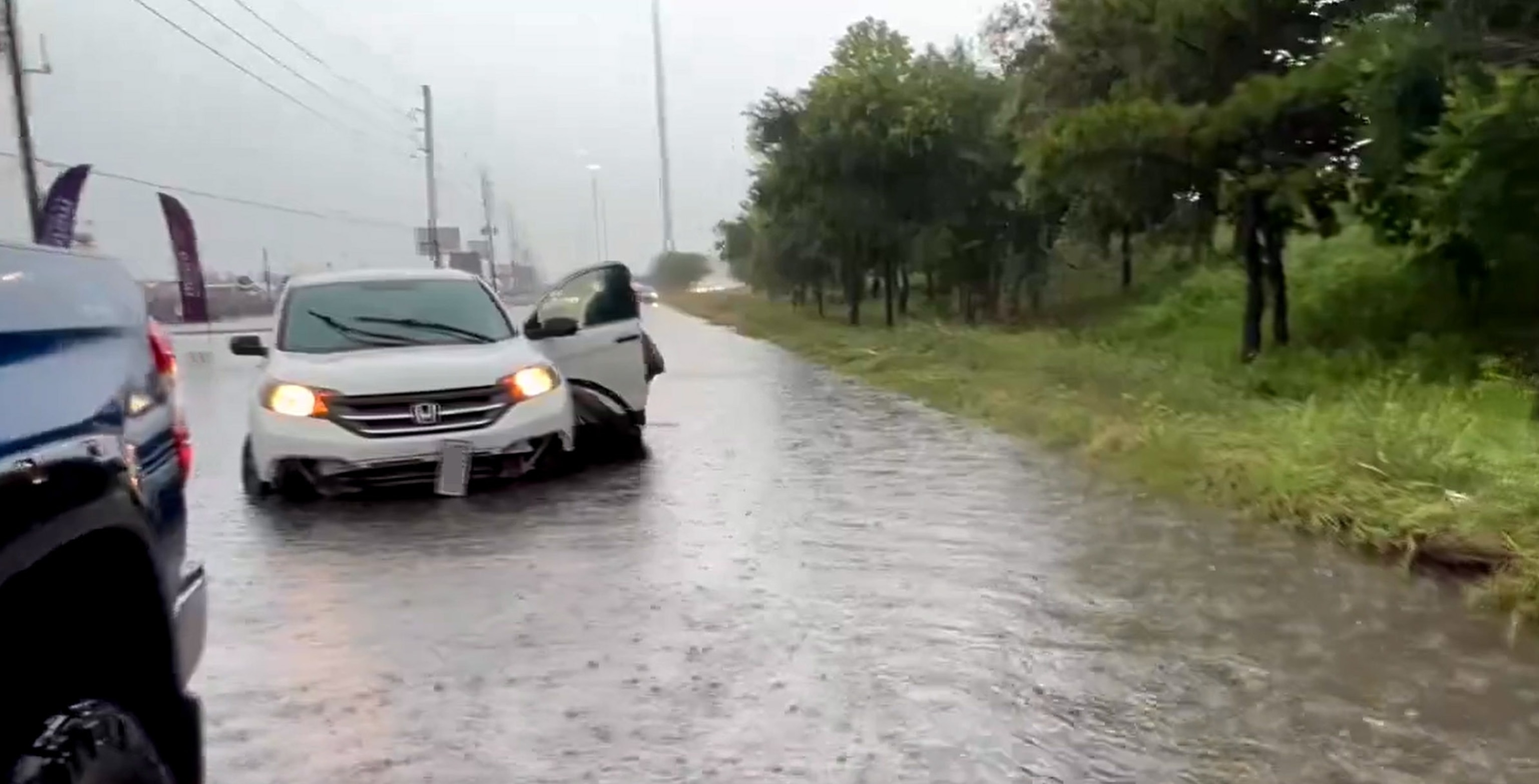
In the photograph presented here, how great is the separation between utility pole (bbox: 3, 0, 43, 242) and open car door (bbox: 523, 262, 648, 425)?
19.5 metres

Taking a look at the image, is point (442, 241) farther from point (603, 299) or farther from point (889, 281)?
point (603, 299)

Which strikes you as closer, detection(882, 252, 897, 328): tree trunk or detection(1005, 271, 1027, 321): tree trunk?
detection(882, 252, 897, 328): tree trunk

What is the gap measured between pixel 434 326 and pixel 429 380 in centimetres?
121

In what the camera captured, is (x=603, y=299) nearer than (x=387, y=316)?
No

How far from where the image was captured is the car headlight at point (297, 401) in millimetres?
10180

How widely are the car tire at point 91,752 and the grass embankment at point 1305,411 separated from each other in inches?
226

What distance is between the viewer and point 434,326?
11430 millimetres

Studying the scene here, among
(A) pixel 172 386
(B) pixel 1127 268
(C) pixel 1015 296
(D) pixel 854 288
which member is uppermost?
(A) pixel 172 386

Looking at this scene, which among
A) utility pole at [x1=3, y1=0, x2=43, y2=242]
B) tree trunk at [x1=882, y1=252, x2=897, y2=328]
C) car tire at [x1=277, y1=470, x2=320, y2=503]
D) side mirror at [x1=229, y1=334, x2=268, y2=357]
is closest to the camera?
car tire at [x1=277, y1=470, x2=320, y2=503]

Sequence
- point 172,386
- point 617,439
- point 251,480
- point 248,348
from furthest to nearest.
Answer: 1. point 617,439
2. point 248,348
3. point 251,480
4. point 172,386

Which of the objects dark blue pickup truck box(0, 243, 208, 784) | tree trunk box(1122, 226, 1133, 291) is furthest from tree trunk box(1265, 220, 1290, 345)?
dark blue pickup truck box(0, 243, 208, 784)

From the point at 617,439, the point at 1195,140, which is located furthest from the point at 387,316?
the point at 1195,140

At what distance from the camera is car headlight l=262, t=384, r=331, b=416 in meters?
10.2

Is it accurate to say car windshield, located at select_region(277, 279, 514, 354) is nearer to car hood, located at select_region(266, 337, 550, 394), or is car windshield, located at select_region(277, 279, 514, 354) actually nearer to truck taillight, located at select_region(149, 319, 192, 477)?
car hood, located at select_region(266, 337, 550, 394)
